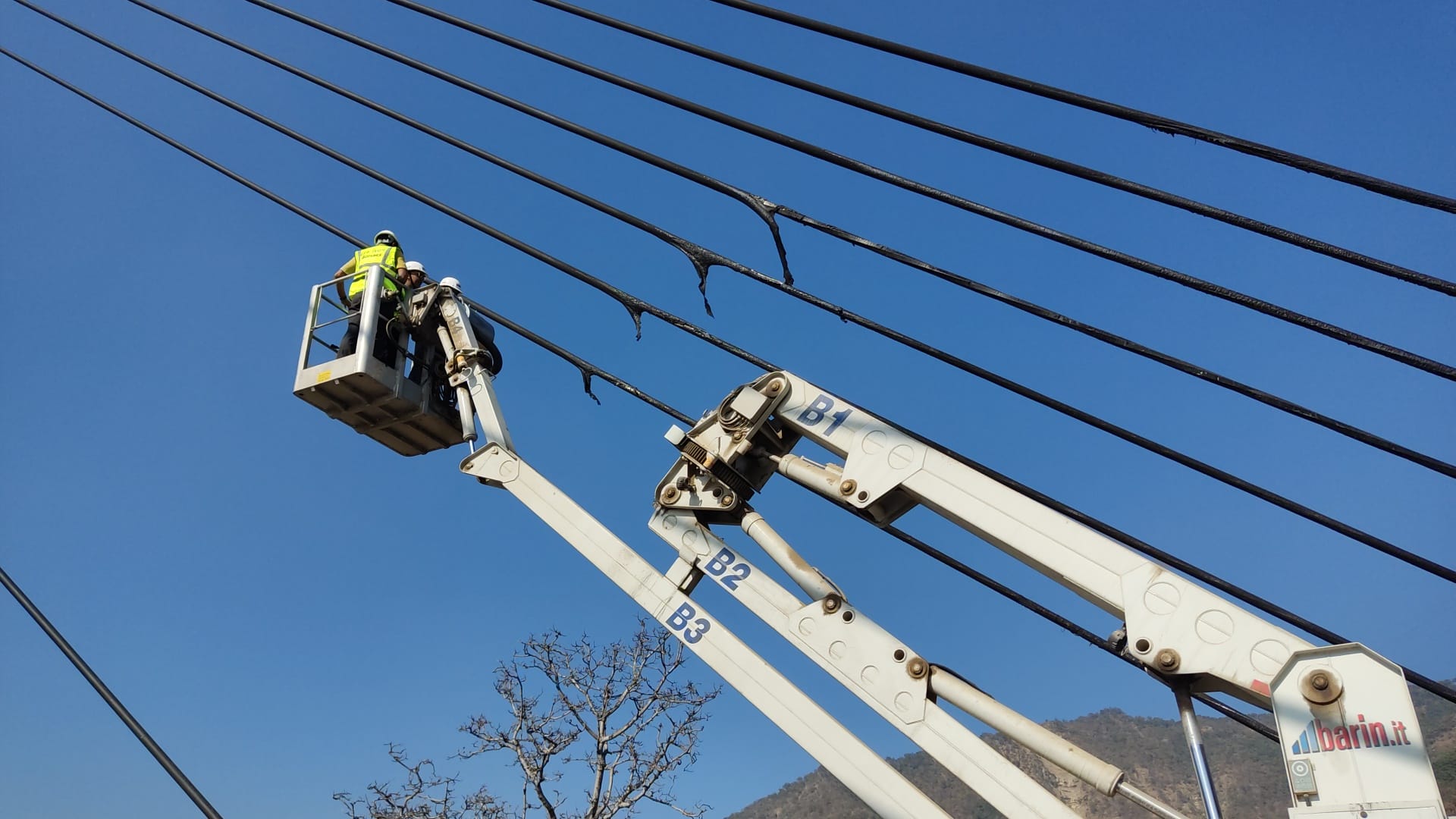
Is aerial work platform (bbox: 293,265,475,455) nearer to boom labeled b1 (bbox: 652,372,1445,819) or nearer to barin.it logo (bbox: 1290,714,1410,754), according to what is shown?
boom labeled b1 (bbox: 652,372,1445,819)

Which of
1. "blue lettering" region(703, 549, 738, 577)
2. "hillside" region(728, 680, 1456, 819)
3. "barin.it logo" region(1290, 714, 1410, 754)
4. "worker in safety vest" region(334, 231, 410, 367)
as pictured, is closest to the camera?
"barin.it logo" region(1290, 714, 1410, 754)

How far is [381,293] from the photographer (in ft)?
22.2

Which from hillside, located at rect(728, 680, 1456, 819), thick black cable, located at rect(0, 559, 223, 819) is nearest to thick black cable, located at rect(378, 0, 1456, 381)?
thick black cable, located at rect(0, 559, 223, 819)

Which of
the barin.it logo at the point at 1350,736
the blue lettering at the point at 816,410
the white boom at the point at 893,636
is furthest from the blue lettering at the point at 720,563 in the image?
the barin.it logo at the point at 1350,736

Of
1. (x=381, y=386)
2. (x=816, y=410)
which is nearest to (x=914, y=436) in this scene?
(x=816, y=410)

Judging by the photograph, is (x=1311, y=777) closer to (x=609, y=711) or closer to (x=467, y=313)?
(x=467, y=313)

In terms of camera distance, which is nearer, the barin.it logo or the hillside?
the barin.it logo

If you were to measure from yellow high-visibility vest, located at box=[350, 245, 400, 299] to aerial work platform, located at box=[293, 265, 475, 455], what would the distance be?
15 cm

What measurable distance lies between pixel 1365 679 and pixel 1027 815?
1.27 m

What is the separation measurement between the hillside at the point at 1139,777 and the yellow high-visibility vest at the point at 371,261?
56.3m

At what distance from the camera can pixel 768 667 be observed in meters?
4.75

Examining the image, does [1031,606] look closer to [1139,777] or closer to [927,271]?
[927,271]

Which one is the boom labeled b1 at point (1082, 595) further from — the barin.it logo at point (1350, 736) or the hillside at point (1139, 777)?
the hillside at point (1139, 777)

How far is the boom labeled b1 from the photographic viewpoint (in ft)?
10.8
